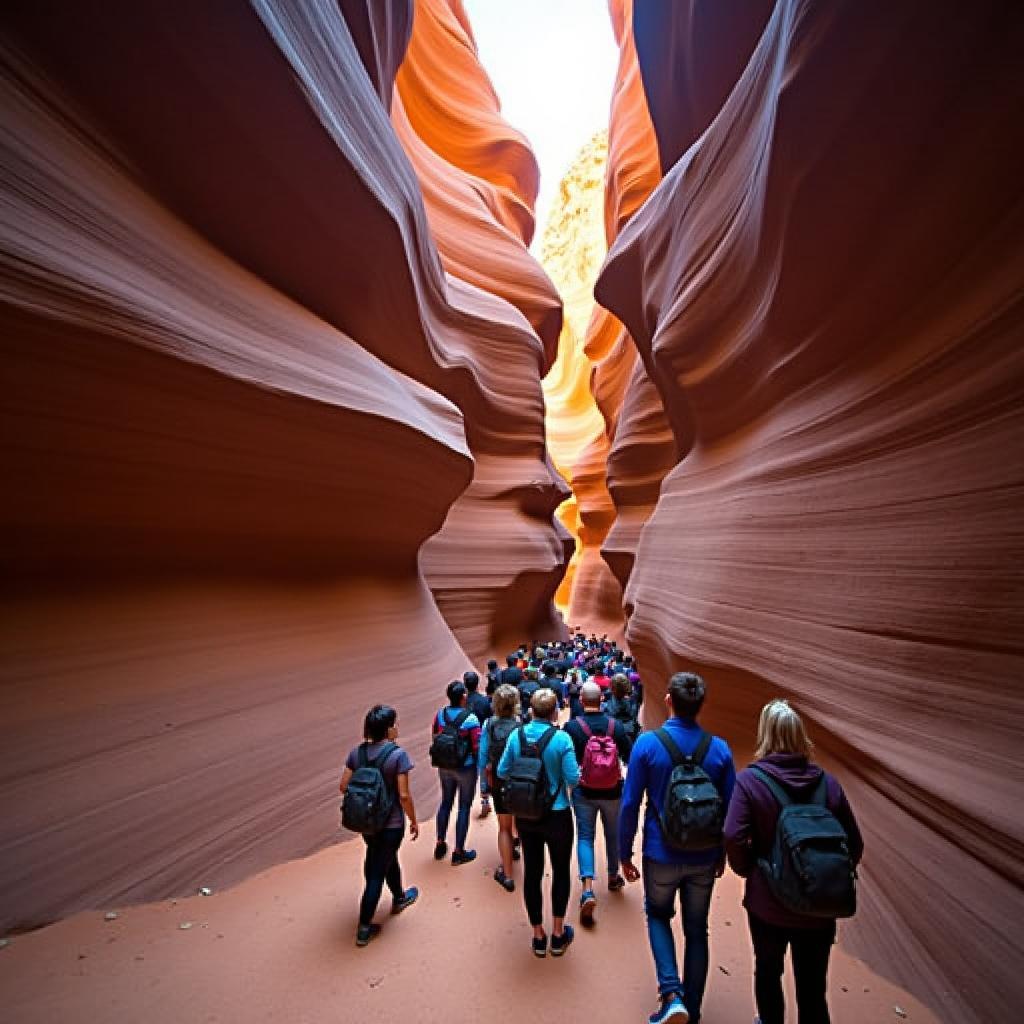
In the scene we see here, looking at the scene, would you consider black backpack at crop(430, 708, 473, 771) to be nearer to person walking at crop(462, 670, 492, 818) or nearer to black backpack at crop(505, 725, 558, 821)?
person walking at crop(462, 670, 492, 818)

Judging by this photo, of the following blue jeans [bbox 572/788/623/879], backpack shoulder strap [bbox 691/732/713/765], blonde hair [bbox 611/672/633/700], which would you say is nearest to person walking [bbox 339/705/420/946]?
blue jeans [bbox 572/788/623/879]

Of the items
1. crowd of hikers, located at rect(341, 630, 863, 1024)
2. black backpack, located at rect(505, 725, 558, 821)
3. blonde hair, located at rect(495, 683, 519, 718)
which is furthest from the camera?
blonde hair, located at rect(495, 683, 519, 718)

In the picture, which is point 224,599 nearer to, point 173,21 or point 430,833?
point 430,833

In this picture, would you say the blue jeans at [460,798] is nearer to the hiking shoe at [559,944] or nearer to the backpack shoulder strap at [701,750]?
the hiking shoe at [559,944]

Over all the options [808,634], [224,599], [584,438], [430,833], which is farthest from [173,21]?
[584,438]

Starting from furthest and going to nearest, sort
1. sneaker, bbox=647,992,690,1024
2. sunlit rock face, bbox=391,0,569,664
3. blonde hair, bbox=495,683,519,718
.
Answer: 1. sunlit rock face, bbox=391,0,569,664
2. blonde hair, bbox=495,683,519,718
3. sneaker, bbox=647,992,690,1024

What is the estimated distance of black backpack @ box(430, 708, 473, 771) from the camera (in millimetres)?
3012

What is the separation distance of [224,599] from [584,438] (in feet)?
79.7

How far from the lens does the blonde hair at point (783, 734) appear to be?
61.6 inches

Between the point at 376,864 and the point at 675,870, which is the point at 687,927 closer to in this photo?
the point at 675,870

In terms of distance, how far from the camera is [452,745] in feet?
9.87

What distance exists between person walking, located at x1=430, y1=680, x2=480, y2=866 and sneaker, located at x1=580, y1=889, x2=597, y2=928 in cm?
90

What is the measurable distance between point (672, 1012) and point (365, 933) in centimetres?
140

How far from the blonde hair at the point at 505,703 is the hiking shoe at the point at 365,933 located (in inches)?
43.8
